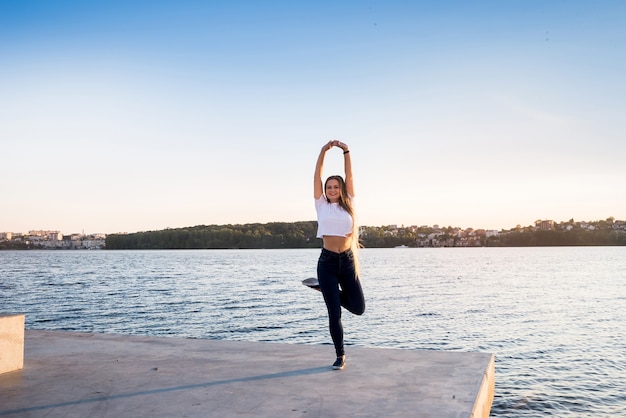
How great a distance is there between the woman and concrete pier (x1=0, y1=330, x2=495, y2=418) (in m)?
0.72

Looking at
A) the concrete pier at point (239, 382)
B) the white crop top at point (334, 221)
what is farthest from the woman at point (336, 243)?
the concrete pier at point (239, 382)

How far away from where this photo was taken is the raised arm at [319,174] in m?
6.25

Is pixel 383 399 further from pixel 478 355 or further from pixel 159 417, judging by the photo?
pixel 478 355

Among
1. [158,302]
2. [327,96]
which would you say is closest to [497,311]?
[327,96]

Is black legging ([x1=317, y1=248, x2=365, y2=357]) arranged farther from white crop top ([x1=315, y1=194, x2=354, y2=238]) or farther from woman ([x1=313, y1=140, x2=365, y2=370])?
white crop top ([x1=315, y1=194, x2=354, y2=238])

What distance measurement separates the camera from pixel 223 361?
6.74 metres

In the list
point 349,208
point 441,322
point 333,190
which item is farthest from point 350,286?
point 441,322

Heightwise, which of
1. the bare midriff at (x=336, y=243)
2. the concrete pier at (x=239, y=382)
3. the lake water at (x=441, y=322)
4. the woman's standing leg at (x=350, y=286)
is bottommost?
the lake water at (x=441, y=322)

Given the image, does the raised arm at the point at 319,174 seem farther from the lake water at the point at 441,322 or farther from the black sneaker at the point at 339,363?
the lake water at the point at 441,322

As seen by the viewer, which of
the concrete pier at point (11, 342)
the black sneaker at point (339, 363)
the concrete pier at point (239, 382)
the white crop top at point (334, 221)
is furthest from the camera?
the black sneaker at point (339, 363)

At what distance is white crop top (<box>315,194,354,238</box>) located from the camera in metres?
6.11

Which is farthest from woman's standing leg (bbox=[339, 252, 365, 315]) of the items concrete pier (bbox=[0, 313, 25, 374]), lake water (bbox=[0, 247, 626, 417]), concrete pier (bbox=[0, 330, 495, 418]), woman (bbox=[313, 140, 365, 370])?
concrete pier (bbox=[0, 313, 25, 374])

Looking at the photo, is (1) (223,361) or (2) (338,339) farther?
(1) (223,361)

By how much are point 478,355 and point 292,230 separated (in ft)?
554
